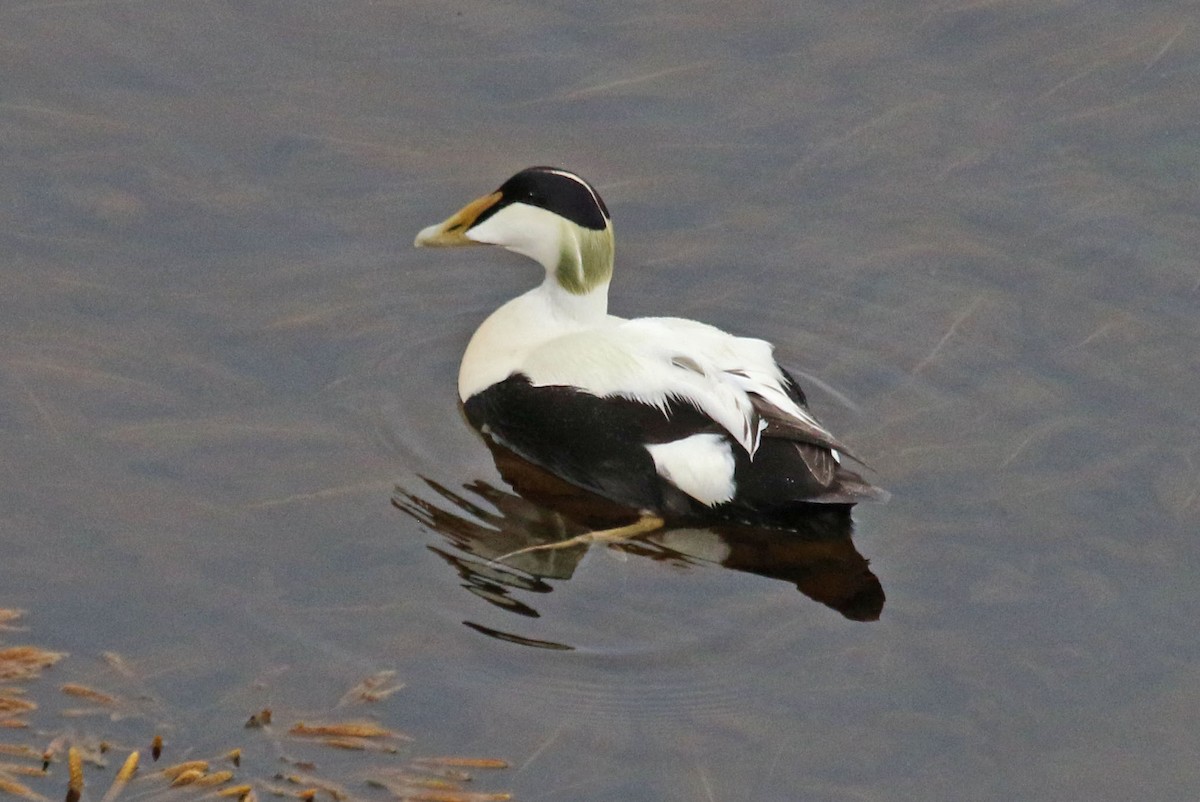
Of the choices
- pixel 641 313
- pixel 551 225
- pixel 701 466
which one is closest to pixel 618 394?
pixel 701 466

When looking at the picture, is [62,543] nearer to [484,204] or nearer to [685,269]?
[484,204]

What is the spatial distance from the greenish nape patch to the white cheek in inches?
1.0

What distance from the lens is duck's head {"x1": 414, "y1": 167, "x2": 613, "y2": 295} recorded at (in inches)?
255

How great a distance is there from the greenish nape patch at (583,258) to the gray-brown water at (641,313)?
0.60m

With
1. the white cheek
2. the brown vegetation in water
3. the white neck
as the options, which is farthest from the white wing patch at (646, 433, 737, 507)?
the brown vegetation in water

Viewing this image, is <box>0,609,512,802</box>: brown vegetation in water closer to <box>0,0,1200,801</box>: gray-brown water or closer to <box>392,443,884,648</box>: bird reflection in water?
<box>0,0,1200,801</box>: gray-brown water

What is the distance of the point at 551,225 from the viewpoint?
21.4 feet

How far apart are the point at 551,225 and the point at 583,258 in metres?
0.15

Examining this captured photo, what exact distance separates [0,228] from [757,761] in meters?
3.53

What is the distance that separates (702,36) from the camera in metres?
8.46

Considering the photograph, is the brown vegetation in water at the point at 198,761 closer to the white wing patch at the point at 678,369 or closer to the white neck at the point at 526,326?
the white wing patch at the point at 678,369

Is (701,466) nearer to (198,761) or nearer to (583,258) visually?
(583,258)

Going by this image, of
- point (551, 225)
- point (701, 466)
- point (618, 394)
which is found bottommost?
point (701, 466)

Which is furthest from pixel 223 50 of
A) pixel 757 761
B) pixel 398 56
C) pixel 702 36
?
pixel 757 761
